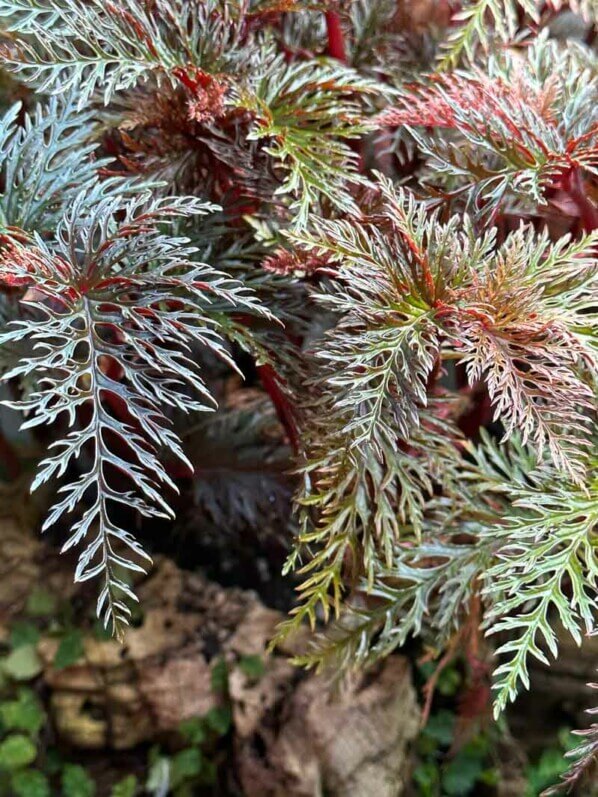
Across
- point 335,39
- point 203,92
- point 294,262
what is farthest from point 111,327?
point 335,39

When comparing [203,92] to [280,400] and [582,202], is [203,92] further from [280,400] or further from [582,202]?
[582,202]

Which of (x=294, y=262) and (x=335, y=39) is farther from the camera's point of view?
(x=335, y=39)

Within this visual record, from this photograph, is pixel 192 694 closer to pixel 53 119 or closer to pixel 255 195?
pixel 255 195

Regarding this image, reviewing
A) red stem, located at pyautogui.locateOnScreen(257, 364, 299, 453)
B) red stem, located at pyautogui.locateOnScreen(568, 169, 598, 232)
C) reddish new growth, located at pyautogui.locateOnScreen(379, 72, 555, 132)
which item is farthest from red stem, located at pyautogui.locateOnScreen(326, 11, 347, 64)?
red stem, located at pyautogui.locateOnScreen(257, 364, 299, 453)

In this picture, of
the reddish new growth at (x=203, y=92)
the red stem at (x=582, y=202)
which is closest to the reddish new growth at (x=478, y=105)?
the red stem at (x=582, y=202)

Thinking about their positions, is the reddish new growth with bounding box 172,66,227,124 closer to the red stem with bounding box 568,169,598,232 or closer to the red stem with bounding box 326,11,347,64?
the red stem with bounding box 326,11,347,64
